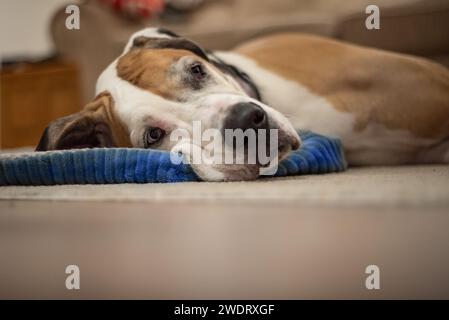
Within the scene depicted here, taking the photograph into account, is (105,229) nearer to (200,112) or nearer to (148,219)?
(148,219)

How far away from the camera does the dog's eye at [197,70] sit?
3.98 feet

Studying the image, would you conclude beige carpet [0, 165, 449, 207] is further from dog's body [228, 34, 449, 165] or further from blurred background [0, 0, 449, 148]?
blurred background [0, 0, 449, 148]

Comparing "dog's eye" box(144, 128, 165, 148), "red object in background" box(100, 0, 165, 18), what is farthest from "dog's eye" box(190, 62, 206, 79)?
"red object in background" box(100, 0, 165, 18)

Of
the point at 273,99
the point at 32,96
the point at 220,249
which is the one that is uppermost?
the point at 32,96

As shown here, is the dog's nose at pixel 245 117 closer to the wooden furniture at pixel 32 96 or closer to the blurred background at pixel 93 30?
the blurred background at pixel 93 30

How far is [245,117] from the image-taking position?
1.05 m

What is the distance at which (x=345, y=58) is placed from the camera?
59.4 inches

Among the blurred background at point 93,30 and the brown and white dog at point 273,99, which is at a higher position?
the blurred background at point 93,30

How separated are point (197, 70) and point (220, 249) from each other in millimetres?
512

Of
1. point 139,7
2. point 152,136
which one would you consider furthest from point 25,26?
point 152,136

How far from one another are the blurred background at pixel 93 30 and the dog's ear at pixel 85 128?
0.87 metres

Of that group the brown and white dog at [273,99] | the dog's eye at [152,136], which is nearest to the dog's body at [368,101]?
the brown and white dog at [273,99]

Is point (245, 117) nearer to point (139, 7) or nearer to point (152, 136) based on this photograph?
point (152, 136)

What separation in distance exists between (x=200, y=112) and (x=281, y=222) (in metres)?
0.41
